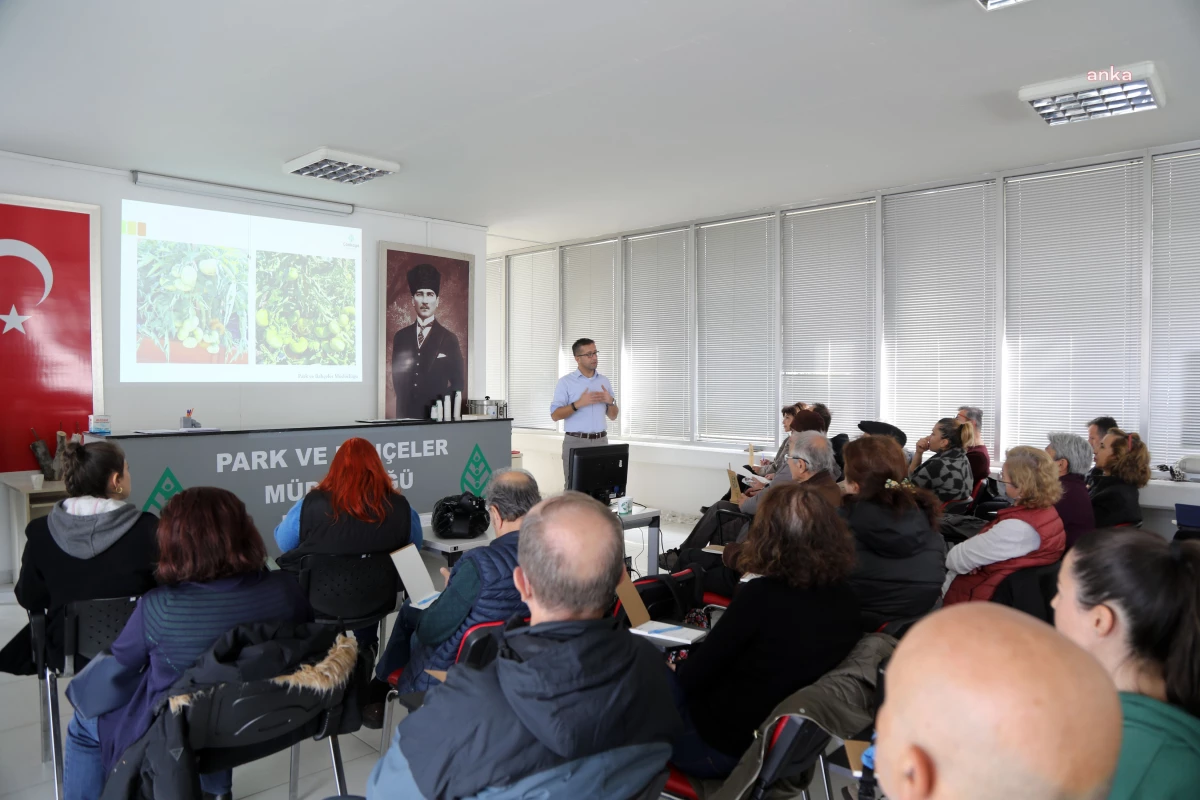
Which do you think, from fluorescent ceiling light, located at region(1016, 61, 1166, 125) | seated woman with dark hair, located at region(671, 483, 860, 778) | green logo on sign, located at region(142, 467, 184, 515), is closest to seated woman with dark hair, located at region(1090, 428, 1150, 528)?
fluorescent ceiling light, located at region(1016, 61, 1166, 125)

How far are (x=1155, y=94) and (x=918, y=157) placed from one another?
157cm

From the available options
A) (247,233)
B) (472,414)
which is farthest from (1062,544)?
(247,233)

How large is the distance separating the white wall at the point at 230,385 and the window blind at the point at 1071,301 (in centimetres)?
478

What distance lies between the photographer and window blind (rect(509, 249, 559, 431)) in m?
9.24

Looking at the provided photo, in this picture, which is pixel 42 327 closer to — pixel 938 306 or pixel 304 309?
pixel 304 309

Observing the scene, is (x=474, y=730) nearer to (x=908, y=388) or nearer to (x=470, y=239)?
(x=908, y=388)

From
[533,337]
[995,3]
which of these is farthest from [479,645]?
[533,337]

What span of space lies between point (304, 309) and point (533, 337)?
10.6ft

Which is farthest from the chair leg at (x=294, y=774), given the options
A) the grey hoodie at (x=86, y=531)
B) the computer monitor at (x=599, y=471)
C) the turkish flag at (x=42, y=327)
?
the turkish flag at (x=42, y=327)

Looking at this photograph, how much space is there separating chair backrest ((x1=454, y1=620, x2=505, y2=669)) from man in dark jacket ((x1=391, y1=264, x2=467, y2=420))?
5.34 metres

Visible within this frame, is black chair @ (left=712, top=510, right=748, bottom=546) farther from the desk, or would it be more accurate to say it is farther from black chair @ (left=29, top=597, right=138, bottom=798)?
the desk

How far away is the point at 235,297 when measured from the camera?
6.36m

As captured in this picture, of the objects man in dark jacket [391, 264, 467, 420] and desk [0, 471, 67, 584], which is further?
man in dark jacket [391, 264, 467, 420]

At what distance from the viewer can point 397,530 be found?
3.06 metres
